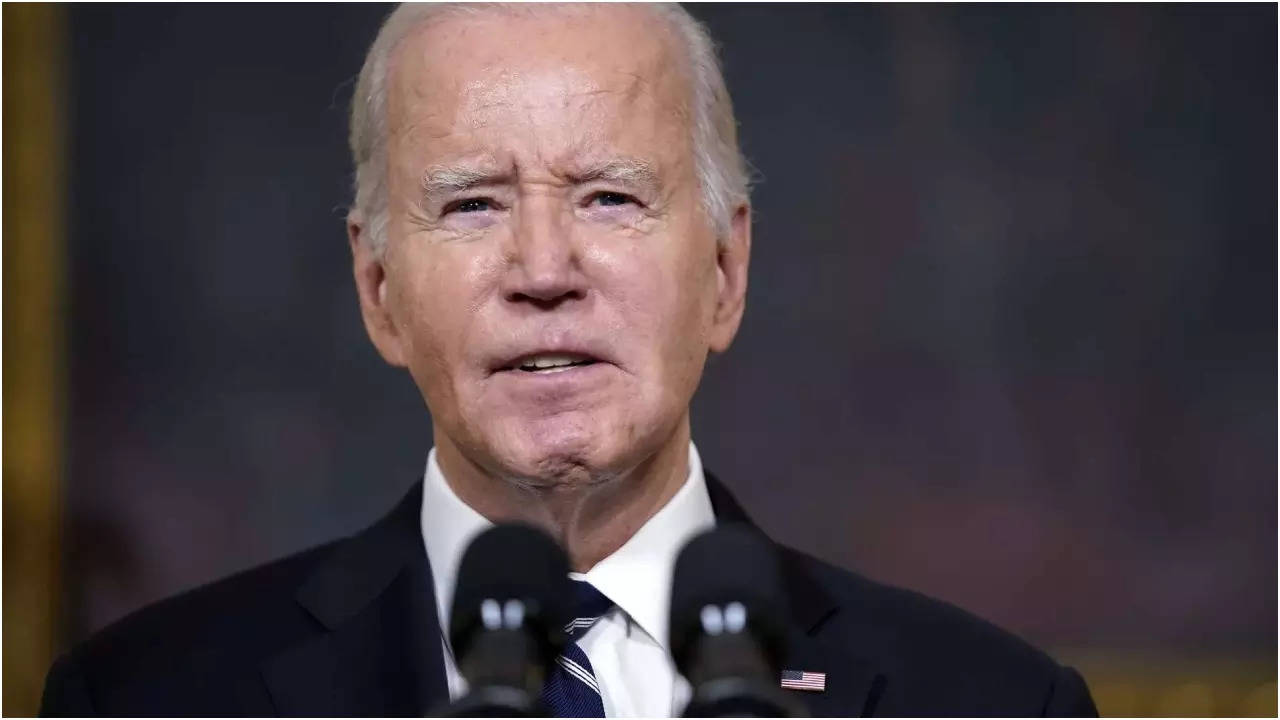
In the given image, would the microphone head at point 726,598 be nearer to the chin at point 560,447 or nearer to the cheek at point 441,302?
the chin at point 560,447

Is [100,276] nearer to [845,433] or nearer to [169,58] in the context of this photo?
[169,58]

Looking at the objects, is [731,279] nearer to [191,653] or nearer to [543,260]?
[543,260]

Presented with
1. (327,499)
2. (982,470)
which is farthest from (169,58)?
(982,470)

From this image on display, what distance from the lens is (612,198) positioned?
215 centimetres

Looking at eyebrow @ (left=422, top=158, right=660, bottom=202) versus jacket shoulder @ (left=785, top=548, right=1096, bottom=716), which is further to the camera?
jacket shoulder @ (left=785, top=548, right=1096, bottom=716)

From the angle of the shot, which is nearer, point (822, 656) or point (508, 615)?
point (508, 615)

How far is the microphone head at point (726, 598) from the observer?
1514 millimetres

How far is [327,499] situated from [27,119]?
3.41 feet

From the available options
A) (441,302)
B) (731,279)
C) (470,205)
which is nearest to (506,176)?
(470,205)

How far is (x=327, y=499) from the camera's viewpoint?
3662mm

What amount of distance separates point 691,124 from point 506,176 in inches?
10.9

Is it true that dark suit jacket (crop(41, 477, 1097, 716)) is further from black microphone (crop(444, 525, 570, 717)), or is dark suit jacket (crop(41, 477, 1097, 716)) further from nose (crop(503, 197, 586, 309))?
black microphone (crop(444, 525, 570, 717))

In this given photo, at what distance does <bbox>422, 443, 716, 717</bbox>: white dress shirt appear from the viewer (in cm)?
213

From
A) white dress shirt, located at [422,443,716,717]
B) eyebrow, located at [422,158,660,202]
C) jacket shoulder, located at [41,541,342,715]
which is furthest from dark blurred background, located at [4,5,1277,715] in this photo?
eyebrow, located at [422,158,660,202]
